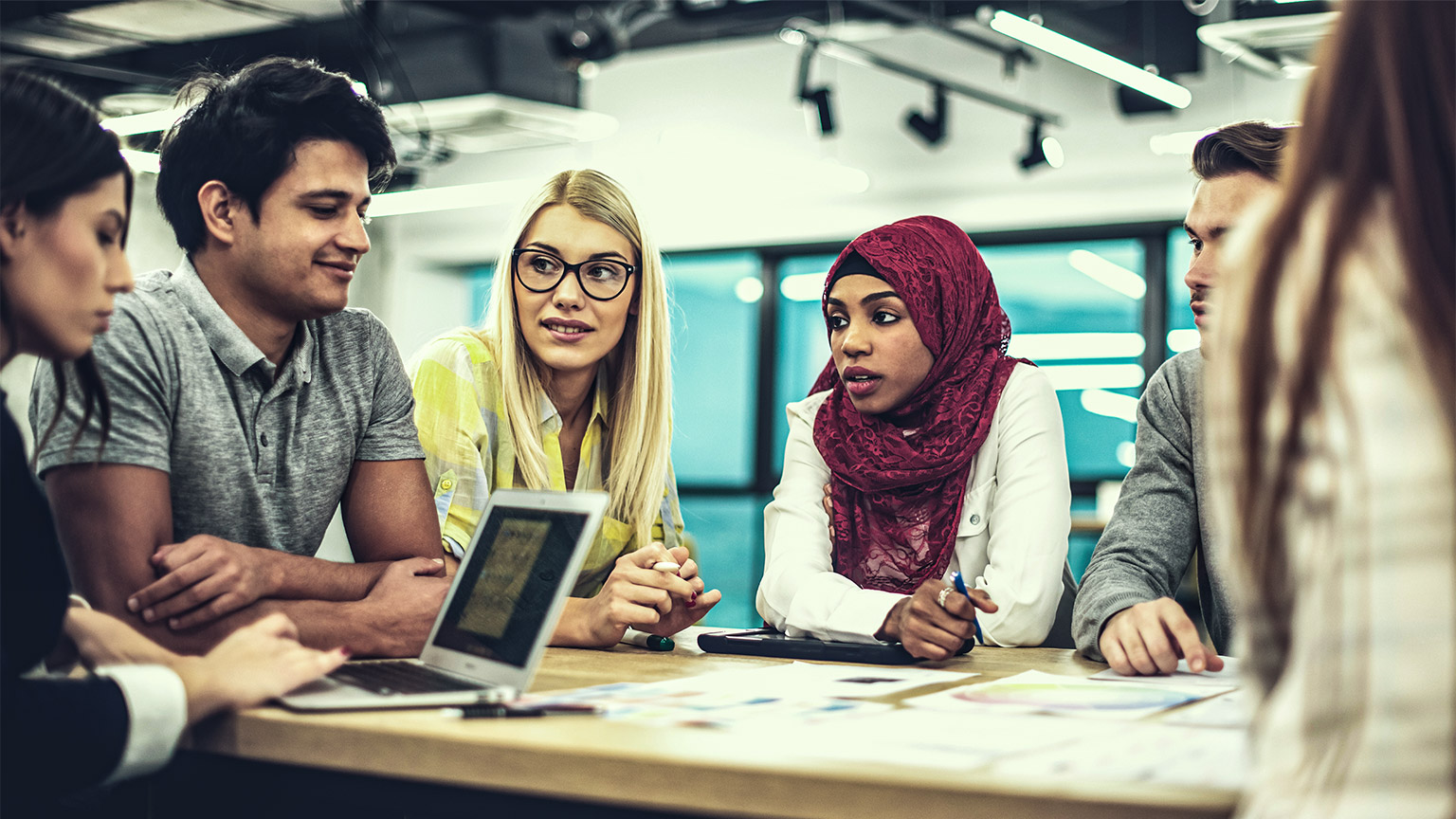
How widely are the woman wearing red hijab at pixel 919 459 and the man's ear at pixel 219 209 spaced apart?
3.28 ft

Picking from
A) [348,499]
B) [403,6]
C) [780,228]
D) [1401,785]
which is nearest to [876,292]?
[348,499]

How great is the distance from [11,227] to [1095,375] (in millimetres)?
6573

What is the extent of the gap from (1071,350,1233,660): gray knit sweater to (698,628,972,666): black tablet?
33cm

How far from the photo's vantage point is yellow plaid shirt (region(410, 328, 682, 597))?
217cm

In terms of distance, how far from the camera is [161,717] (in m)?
1.19

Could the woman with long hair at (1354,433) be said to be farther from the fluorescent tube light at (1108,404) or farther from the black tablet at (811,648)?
the fluorescent tube light at (1108,404)

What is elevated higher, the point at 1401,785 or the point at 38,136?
the point at 38,136

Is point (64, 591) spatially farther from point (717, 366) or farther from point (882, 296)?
point (717, 366)

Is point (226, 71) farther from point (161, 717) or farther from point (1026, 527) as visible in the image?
point (1026, 527)

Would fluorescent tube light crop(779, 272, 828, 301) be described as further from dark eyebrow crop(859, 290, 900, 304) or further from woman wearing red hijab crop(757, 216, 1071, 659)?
dark eyebrow crop(859, 290, 900, 304)

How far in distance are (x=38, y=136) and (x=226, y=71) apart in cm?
83

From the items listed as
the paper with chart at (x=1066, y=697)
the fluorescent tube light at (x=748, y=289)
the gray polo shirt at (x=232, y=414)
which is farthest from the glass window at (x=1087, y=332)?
the paper with chart at (x=1066, y=697)

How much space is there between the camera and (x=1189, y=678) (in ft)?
5.14

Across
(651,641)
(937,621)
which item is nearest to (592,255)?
(651,641)
